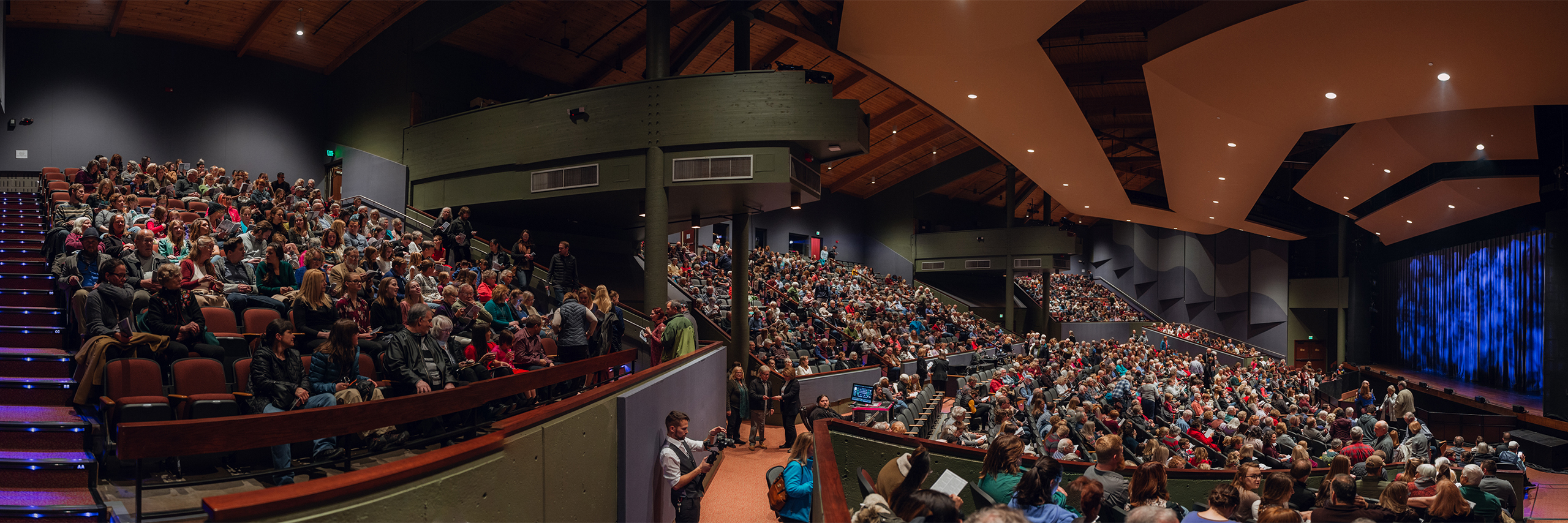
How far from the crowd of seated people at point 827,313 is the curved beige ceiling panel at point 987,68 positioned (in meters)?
4.67

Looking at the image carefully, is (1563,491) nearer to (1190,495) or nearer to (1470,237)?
(1190,495)

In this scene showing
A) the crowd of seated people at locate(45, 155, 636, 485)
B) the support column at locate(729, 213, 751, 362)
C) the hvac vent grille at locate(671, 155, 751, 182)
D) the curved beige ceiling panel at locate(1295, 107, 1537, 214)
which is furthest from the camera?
the support column at locate(729, 213, 751, 362)

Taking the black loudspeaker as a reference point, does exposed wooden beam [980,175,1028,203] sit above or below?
above

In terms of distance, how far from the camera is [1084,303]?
33812 mm

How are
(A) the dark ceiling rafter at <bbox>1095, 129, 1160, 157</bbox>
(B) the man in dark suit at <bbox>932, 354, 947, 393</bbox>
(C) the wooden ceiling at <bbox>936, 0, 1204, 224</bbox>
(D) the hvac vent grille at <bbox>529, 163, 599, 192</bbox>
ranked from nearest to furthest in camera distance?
(C) the wooden ceiling at <bbox>936, 0, 1204, 224</bbox> < (D) the hvac vent grille at <bbox>529, 163, 599, 192</bbox> < (B) the man in dark suit at <bbox>932, 354, 947, 393</bbox> < (A) the dark ceiling rafter at <bbox>1095, 129, 1160, 157</bbox>

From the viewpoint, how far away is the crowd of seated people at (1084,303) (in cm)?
3198

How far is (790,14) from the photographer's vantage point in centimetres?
1669

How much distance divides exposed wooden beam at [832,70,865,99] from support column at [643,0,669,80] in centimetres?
820

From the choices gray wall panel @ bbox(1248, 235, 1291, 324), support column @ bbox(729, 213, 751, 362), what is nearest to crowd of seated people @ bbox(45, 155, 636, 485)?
support column @ bbox(729, 213, 751, 362)

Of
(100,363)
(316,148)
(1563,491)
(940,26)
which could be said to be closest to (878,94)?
(940,26)

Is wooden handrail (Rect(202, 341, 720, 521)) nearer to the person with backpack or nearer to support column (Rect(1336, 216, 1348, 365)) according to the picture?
the person with backpack

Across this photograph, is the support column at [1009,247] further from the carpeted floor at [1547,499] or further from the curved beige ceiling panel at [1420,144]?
the carpeted floor at [1547,499]

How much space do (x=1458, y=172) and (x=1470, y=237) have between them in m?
5.97

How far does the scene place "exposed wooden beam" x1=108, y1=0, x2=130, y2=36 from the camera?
13633 mm
